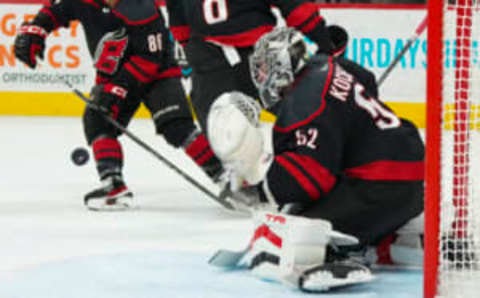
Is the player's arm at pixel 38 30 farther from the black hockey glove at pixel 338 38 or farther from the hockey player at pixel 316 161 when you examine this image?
the hockey player at pixel 316 161

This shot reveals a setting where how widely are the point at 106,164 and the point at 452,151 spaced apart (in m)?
1.82

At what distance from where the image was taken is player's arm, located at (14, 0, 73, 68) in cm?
399

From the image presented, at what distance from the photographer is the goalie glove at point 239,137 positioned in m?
2.40

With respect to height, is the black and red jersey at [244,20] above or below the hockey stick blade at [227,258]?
above

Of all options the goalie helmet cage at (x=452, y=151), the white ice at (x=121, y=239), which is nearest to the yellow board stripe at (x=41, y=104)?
the white ice at (x=121, y=239)

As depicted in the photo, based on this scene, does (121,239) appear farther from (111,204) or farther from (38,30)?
(38,30)

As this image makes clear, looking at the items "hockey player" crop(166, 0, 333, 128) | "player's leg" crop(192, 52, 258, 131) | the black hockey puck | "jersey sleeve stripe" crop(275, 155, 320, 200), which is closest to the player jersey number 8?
"hockey player" crop(166, 0, 333, 128)

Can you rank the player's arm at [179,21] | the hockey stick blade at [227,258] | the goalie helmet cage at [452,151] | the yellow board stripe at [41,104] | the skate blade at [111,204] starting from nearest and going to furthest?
1. the goalie helmet cage at [452,151]
2. the hockey stick blade at [227,258]
3. the skate blade at [111,204]
4. the player's arm at [179,21]
5. the yellow board stripe at [41,104]

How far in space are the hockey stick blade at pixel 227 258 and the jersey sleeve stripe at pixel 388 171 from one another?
0.40 metres

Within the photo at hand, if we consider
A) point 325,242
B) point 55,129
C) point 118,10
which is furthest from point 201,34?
point 55,129

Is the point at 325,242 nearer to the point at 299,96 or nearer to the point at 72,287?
the point at 299,96

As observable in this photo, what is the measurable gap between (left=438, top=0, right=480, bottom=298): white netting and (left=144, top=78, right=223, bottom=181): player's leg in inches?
59.8

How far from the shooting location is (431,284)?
2.30 metres

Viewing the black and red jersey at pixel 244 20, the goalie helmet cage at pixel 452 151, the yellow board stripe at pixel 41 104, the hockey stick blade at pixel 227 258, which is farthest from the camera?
the yellow board stripe at pixel 41 104
